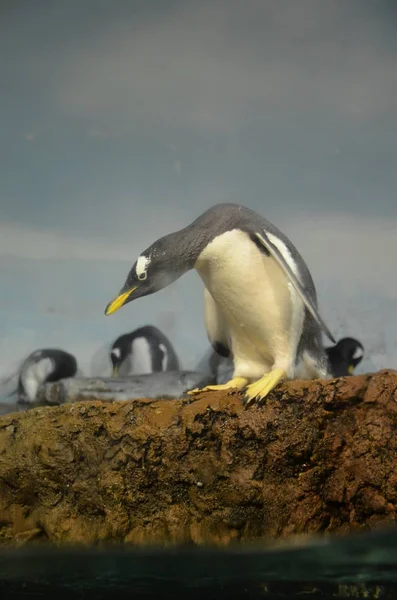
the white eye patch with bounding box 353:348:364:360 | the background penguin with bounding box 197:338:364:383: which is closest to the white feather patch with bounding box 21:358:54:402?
the background penguin with bounding box 197:338:364:383

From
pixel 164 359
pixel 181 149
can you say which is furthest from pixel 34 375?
pixel 181 149

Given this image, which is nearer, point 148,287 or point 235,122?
point 148,287

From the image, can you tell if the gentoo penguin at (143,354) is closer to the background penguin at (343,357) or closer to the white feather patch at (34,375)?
the background penguin at (343,357)

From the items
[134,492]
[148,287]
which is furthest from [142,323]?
[134,492]

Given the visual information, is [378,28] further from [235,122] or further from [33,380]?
[33,380]

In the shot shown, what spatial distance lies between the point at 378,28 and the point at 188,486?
2.75 metres

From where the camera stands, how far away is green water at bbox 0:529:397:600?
0.87 meters

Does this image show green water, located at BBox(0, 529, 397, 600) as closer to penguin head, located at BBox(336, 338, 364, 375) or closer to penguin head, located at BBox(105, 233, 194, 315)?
penguin head, located at BBox(105, 233, 194, 315)

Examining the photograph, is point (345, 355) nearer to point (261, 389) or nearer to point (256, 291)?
point (256, 291)

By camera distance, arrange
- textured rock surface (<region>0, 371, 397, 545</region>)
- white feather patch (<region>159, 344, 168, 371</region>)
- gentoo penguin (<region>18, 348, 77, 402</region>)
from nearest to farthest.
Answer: textured rock surface (<region>0, 371, 397, 545</region>) → gentoo penguin (<region>18, 348, 77, 402</region>) → white feather patch (<region>159, 344, 168, 371</region>)

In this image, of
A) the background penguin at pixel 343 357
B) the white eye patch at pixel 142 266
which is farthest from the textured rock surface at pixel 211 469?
the background penguin at pixel 343 357

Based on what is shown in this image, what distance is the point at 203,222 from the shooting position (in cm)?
163

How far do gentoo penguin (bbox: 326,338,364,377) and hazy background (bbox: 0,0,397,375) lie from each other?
113 millimetres

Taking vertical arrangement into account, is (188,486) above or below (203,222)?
below
